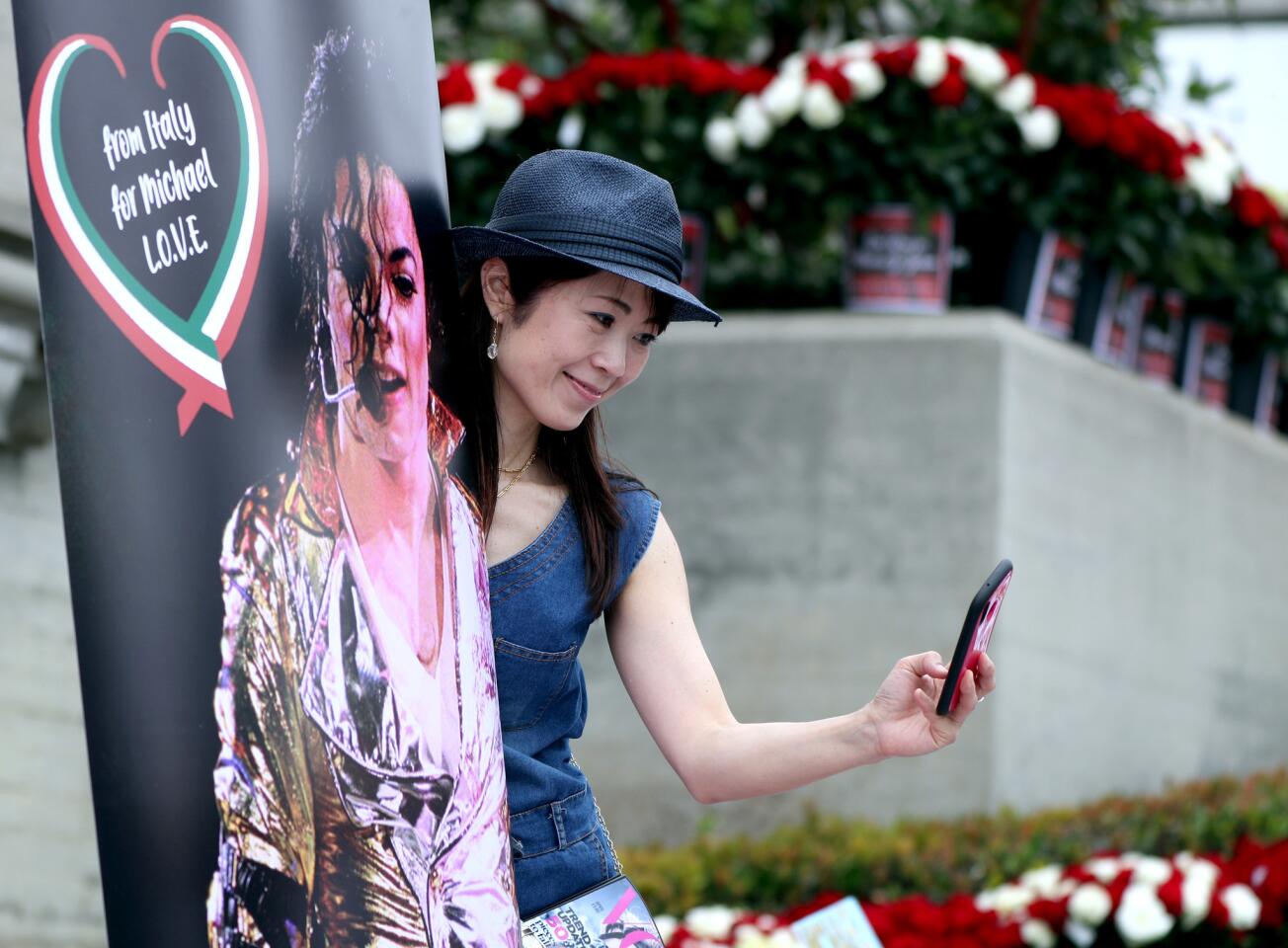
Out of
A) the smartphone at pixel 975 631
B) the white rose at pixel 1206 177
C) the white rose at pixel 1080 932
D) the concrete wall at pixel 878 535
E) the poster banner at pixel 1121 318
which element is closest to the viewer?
the smartphone at pixel 975 631

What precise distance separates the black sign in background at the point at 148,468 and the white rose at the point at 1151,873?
3.17 meters

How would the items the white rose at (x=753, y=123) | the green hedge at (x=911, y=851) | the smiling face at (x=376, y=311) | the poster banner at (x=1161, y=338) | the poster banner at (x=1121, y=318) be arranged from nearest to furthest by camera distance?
the smiling face at (x=376, y=311), the green hedge at (x=911, y=851), the white rose at (x=753, y=123), the poster banner at (x=1121, y=318), the poster banner at (x=1161, y=338)

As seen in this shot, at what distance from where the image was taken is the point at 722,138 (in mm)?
6102

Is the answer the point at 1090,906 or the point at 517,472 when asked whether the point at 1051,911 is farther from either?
the point at 517,472

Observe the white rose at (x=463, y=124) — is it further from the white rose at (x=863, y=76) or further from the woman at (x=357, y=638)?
the woman at (x=357, y=638)

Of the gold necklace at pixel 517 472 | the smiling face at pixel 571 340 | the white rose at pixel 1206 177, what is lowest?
the white rose at pixel 1206 177

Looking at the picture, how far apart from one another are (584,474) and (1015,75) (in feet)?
14.0

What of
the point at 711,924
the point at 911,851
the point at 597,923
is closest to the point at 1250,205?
the point at 911,851

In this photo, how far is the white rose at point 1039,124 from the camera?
6.09m

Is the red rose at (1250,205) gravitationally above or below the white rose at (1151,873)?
above

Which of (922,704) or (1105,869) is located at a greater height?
(922,704)

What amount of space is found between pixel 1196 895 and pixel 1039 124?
2.79m

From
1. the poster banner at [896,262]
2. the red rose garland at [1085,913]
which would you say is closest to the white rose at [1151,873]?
the red rose garland at [1085,913]

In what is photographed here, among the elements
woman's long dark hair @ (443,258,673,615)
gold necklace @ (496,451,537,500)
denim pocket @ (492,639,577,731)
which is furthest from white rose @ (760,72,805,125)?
denim pocket @ (492,639,577,731)
